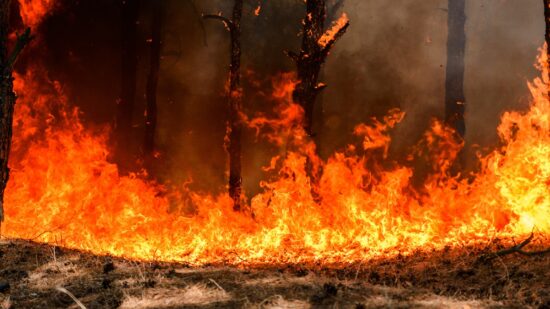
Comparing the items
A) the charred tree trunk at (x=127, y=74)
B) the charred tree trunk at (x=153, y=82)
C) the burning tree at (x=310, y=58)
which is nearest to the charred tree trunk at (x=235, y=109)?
the burning tree at (x=310, y=58)

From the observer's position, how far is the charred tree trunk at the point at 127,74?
13691mm

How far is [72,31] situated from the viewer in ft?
45.3

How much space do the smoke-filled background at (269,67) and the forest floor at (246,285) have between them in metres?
6.94

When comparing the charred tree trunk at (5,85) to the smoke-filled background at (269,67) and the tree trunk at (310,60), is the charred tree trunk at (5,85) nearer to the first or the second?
the tree trunk at (310,60)

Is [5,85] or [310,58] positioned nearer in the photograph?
[5,85]

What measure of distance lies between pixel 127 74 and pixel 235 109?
3264 millimetres

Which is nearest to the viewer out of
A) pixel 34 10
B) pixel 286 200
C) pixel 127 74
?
pixel 286 200

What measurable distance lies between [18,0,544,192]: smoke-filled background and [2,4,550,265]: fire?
1.25 feet

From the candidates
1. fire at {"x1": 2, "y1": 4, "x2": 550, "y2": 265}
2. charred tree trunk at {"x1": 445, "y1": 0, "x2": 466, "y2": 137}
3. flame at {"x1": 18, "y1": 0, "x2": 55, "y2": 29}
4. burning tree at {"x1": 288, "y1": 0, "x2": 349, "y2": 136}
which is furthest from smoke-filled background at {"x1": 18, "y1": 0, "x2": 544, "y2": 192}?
burning tree at {"x1": 288, "y1": 0, "x2": 349, "y2": 136}

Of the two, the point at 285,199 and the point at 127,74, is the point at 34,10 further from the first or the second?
the point at 285,199

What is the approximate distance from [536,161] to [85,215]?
28.7 feet

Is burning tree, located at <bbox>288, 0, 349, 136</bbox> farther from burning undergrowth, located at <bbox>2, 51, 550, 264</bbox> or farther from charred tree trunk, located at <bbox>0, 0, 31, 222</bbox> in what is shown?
charred tree trunk, located at <bbox>0, 0, 31, 222</bbox>

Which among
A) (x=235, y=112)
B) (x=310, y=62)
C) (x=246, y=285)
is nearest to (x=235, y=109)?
(x=235, y=112)

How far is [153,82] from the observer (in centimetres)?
1390
